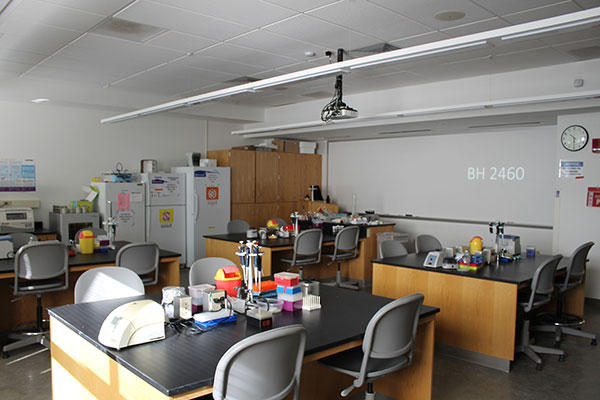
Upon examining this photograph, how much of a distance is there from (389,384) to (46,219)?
597 centimetres

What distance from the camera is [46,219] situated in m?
6.86

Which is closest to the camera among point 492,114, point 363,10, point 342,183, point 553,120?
point 363,10

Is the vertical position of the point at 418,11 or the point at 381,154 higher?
the point at 418,11

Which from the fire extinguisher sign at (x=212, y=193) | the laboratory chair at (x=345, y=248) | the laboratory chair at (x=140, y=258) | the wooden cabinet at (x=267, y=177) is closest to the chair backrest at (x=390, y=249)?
the laboratory chair at (x=345, y=248)

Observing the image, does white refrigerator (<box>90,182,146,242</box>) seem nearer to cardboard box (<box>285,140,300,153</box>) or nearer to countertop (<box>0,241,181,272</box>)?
countertop (<box>0,241,181,272</box>)

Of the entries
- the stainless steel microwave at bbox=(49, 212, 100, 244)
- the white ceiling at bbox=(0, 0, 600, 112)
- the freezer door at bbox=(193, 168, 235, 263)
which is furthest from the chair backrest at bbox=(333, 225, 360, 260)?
the stainless steel microwave at bbox=(49, 212, 100, 244)

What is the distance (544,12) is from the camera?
3.72 meters

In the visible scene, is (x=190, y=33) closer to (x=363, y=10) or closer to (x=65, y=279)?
(x=363, y=10)

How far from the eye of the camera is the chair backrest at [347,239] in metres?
A: 6.02

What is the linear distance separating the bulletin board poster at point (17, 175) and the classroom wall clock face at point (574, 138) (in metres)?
7.62

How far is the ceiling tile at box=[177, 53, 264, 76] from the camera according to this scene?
17.1 ft

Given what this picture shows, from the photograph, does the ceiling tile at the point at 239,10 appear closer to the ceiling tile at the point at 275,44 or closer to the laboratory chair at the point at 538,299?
the ceiling tile at the point at 275,44

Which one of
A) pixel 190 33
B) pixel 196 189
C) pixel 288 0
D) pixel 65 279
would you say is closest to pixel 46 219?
pixel 196 189

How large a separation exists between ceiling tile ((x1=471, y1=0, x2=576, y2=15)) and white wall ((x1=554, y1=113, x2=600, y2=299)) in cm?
285
